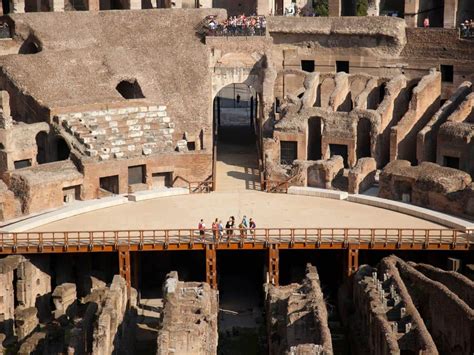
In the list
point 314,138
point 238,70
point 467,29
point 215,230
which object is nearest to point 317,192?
point 314,138

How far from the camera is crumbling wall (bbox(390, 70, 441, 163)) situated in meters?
62.6

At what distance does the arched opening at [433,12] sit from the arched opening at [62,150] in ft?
72.8

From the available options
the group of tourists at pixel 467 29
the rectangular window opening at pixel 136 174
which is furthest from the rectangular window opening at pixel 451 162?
the rectangular window opening at pixel 136 174

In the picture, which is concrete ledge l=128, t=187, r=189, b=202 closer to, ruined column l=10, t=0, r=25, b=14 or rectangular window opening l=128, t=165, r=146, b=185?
rectangular window opening l=128, t=165, r=146, b=185

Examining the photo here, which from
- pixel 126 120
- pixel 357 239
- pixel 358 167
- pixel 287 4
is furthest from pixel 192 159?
pixel 287 4

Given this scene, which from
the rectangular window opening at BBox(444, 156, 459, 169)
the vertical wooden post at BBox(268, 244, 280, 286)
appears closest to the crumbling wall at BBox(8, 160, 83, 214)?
the vertical wooden post at BBox(268, 244, 280, 286)

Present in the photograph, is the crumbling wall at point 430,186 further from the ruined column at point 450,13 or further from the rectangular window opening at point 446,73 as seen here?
the ruined column at point 450,13

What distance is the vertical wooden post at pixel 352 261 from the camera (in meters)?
52.8

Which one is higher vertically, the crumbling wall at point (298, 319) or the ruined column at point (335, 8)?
the ruined column at point (335, 8)

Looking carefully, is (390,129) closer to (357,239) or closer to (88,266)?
(357,239)

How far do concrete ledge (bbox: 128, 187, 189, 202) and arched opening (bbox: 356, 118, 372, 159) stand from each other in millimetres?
9844

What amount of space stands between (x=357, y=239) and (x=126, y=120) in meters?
15.4

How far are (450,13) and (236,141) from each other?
13.8 m

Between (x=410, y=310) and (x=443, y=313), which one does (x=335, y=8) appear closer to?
(x=443, y=313)
